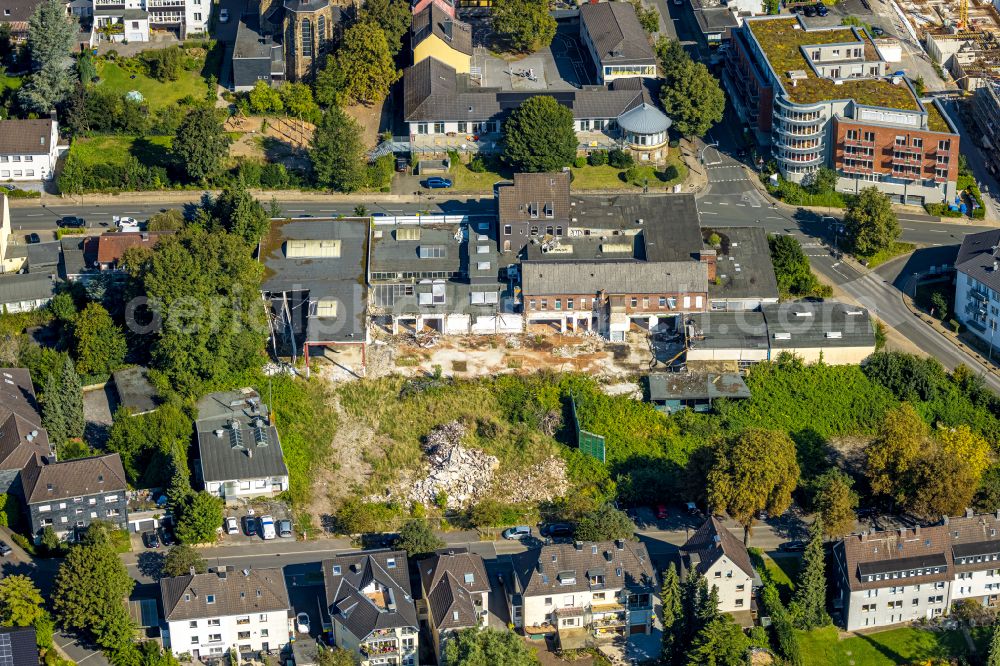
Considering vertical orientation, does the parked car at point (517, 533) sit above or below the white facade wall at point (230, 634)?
above

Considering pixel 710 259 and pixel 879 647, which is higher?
pixel 710 259

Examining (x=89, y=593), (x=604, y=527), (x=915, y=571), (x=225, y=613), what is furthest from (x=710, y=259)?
(x=89, y=593)

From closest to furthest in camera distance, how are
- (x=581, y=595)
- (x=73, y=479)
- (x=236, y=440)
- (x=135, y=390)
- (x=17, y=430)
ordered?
(x=581, y=595) < (x=73, y=479) < (x=17, y=430) < (x=236, y=440) < (x=135, y=390)

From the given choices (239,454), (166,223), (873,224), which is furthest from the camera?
(873,224)

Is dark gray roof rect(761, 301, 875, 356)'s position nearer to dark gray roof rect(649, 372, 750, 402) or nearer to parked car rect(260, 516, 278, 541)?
dark gray roof rect(649, 372, 750, 402)

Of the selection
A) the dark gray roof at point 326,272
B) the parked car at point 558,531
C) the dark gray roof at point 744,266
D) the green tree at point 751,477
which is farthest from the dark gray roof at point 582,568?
the dark gray roof at point 744,266

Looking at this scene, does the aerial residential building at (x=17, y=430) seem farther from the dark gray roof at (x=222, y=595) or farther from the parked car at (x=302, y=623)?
the parked car at (x=302, y=623)

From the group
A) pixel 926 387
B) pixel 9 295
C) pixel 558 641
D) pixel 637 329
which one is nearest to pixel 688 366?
pixel 637 329

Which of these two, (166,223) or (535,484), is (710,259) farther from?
(166,223)
